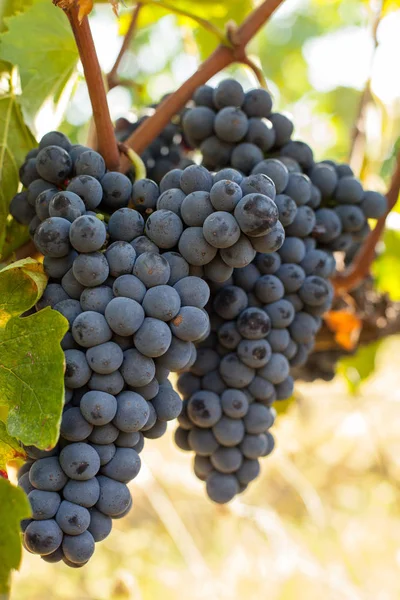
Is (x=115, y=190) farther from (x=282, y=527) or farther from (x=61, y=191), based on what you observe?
(x=282, y=527)

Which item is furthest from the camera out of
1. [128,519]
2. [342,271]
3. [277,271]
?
[128,519]

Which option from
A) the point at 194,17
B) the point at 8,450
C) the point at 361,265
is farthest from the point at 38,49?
the point at 361,265

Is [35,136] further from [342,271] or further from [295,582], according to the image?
[295,582]

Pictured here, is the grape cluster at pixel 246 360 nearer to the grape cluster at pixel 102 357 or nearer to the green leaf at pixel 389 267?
the grape cluster at pixel 102 357

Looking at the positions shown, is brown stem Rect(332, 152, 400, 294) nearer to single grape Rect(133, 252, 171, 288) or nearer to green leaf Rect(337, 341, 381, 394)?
green leaf Rect(337, 341, 381, 394)

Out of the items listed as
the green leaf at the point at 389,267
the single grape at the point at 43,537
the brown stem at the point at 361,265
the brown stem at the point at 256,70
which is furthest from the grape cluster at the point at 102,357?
the green leaf at the point at 389,267

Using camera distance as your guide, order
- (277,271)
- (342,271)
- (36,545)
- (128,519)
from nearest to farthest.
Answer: (36,545) < (277,271) < (342,271) < (128,519)

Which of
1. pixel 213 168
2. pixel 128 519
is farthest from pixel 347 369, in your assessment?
pixel 128 519

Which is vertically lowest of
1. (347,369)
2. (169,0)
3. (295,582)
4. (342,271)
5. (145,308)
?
(295,582)
